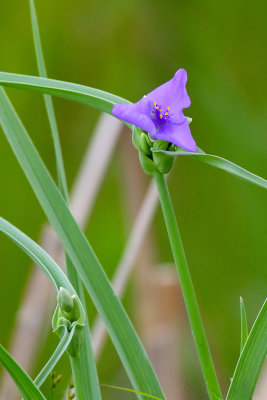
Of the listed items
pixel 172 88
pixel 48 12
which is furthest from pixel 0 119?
pixel 48 12

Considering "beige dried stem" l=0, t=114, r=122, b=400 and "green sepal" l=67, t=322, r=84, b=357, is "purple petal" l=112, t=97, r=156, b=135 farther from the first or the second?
"beige dried stem" l=0, t=114, r=122, b=400

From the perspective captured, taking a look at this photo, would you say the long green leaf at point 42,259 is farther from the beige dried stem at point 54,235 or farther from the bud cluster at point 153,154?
the beige dried stem at point 54,235

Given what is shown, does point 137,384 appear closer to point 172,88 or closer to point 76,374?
point 76,374

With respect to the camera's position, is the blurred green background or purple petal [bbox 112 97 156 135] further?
the blurred green background

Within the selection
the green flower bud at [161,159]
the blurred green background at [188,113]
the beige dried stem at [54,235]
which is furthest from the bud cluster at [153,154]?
the blurred green background at [188,113]

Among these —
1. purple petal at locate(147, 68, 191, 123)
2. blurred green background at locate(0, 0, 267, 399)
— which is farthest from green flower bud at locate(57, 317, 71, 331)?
blurred green background at locate(0, 0, 267, 399)

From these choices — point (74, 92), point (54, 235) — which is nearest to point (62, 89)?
point (74, 92)
